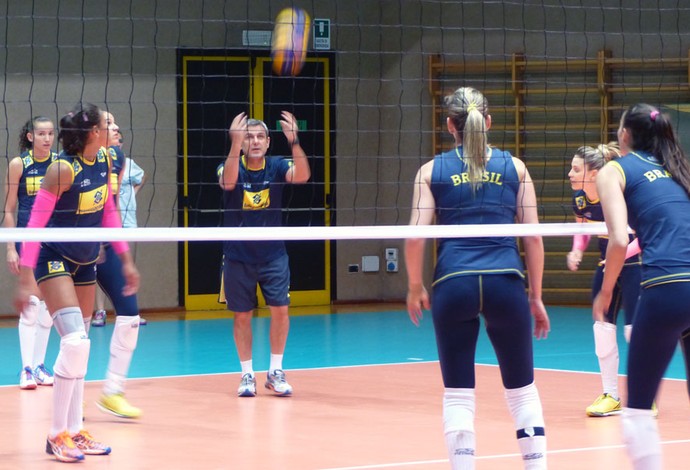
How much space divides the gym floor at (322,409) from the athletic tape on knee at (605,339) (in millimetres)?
407

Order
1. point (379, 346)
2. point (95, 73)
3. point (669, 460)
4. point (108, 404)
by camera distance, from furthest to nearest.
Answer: point (95, 73) → point (379, 346) → point (108, 404) → point (669, 460)

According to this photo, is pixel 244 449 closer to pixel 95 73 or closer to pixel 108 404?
pixel 108 404

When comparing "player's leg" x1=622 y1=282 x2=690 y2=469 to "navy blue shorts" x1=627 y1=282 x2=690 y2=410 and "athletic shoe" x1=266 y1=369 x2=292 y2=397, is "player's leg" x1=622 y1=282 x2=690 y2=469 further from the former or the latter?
"athletic shoe" x1=266 y1=369 x2=292 y2=397

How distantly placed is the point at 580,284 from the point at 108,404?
26.8 feet

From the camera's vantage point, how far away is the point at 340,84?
1409 centimetres

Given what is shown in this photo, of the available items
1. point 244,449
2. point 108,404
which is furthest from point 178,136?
point 244,449

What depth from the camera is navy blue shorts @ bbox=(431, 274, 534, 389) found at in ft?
14.1

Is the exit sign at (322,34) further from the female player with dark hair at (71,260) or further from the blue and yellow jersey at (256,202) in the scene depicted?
the female player with dark hair at (71,260)

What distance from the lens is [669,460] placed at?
5562 mm

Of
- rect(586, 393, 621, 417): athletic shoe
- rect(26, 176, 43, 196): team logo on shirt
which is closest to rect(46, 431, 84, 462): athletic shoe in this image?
rect(26, 176, 43, 196): team logo on shirt

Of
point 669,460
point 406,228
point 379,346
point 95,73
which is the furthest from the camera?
point 95,73

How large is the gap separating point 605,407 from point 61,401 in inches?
123

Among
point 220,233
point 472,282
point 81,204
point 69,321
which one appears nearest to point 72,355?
point 69,321

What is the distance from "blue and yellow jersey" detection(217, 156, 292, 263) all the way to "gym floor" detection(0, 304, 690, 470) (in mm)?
923
